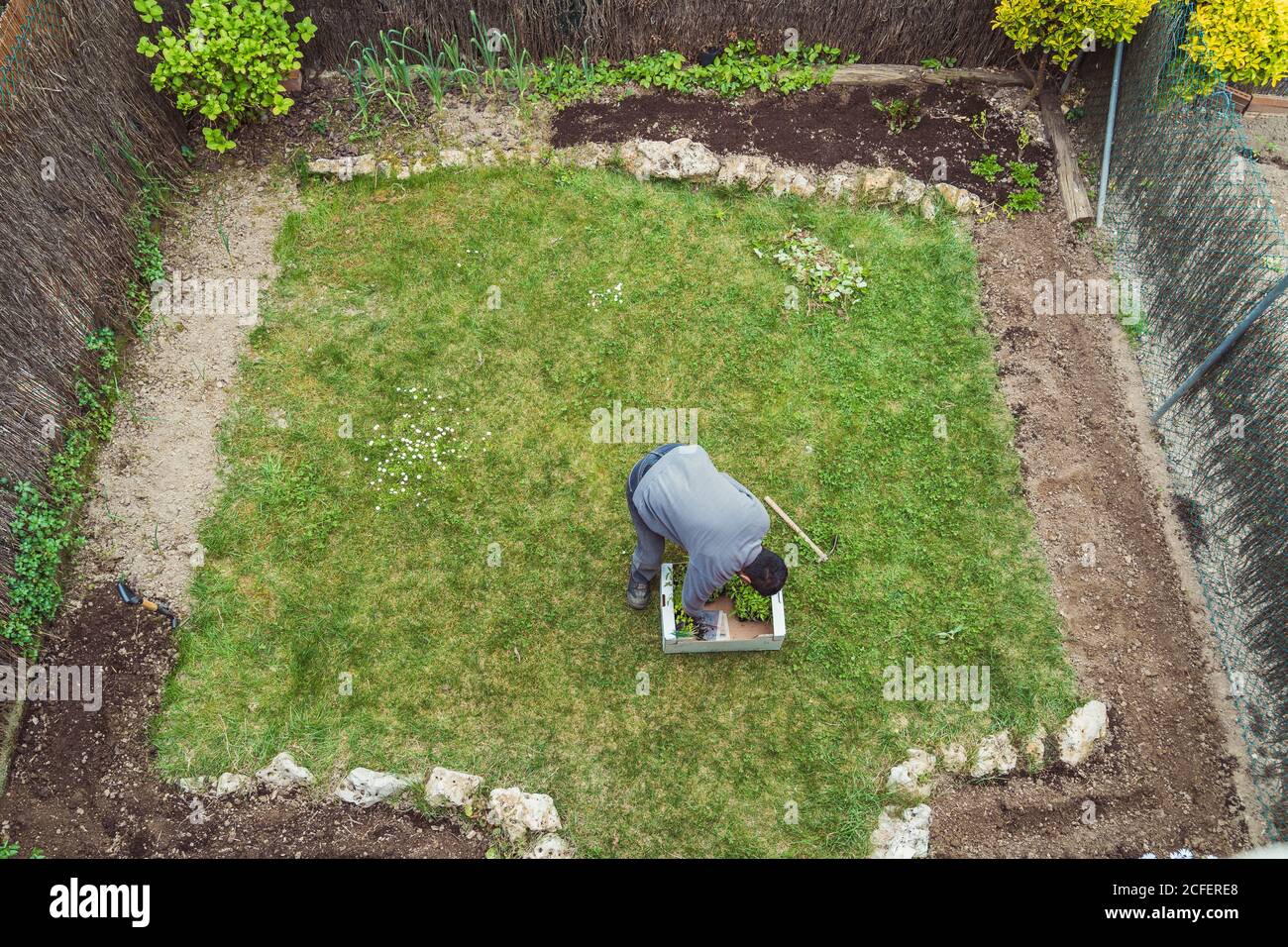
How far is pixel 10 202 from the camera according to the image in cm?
638

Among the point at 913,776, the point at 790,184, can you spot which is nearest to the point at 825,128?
the point at 790,184

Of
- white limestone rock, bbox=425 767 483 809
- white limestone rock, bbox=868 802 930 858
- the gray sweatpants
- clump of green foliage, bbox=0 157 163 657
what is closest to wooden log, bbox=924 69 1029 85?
the gray sweatpants

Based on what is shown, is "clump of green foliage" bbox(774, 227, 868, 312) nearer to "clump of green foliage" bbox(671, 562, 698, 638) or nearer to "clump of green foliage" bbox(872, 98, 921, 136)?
"clump of green foliage" bbox(872, 98, 921, 136)

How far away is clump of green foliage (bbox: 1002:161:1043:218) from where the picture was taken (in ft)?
26.1

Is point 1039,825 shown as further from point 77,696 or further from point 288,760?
point 77,696

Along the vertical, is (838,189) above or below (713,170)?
below

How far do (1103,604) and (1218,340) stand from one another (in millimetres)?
2331

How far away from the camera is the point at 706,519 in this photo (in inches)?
192

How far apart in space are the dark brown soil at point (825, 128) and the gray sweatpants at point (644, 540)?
4.28 m

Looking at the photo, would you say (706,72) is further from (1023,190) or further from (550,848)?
(550,848)

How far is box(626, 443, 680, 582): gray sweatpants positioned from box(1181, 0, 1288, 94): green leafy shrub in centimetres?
561

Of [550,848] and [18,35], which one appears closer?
[550,848]

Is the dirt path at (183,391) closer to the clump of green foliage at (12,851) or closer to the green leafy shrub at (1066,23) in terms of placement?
the clump of green foliage at (12,851)

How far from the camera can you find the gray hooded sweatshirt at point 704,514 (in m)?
4.89
